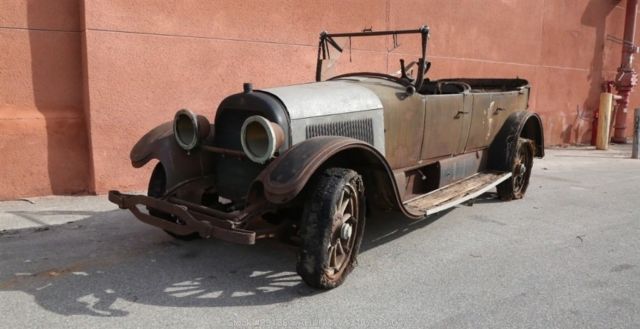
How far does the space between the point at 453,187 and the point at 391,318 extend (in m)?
2.41

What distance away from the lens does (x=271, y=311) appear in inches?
126

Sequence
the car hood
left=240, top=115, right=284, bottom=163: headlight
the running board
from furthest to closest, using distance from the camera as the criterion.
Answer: the running board → the car hood → left=240, top=115, right=284, bottom=163: headlight

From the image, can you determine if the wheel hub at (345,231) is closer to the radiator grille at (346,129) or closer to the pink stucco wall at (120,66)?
the radiator grille at (346,129)

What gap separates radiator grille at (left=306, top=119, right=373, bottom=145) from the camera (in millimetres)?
3879

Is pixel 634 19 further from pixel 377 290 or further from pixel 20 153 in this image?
pixel 20 153

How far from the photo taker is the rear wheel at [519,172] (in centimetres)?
625

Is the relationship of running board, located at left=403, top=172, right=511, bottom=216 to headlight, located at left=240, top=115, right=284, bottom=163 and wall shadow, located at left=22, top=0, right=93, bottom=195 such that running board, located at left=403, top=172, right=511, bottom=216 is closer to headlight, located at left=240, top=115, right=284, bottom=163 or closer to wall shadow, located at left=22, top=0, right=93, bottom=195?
headlight, located at left=240, top=115, right=284, bottom=163

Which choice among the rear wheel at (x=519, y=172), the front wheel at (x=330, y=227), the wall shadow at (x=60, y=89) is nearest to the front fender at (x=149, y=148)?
the front wheel at (x=330, y=227)

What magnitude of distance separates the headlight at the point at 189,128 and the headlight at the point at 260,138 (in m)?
0.57

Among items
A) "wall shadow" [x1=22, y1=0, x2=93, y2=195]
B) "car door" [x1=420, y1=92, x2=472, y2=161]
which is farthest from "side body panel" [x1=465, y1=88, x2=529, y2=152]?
"wall shadow" [x1=22, y1=0, x2=93, y2=195]

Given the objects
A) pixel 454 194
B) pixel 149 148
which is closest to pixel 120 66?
pixel 149 148

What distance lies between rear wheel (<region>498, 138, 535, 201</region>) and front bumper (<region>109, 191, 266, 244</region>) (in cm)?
375

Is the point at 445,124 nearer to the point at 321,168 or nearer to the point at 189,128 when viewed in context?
the point at 321,168

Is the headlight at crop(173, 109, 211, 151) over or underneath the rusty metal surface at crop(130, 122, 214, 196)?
over
